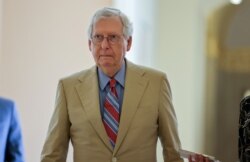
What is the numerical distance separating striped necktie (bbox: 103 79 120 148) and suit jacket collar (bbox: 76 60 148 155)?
1.1 inches

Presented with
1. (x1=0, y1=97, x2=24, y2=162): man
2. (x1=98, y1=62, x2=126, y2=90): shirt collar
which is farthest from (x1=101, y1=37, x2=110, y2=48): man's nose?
(x1=0, y1=97, x2=24, y2=162): man

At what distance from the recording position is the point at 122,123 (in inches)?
71.2

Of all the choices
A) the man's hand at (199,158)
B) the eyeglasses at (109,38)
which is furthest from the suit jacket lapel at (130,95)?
the man's hand at (199,158)

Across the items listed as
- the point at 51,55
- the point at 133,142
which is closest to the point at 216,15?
the point at 51,55

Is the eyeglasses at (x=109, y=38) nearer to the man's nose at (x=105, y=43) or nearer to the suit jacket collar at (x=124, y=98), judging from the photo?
the man's nose at (x=105, y=43)

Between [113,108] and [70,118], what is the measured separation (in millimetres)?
185

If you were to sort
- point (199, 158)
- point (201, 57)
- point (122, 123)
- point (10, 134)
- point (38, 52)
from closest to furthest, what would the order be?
point (199, 158)
point (122, 123)
point (10, 134)
point (38, 52)
point (201, 57)

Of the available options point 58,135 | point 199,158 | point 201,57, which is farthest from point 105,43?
point 201,57

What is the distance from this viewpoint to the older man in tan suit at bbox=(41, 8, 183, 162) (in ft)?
5.92

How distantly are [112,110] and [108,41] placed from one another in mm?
285

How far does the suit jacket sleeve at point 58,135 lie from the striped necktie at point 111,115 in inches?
6.8

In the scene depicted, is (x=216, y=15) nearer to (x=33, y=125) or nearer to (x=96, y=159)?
(x=33, y=125)

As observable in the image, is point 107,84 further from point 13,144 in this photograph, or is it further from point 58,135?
point 13,144

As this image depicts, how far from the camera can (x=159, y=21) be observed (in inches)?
127
